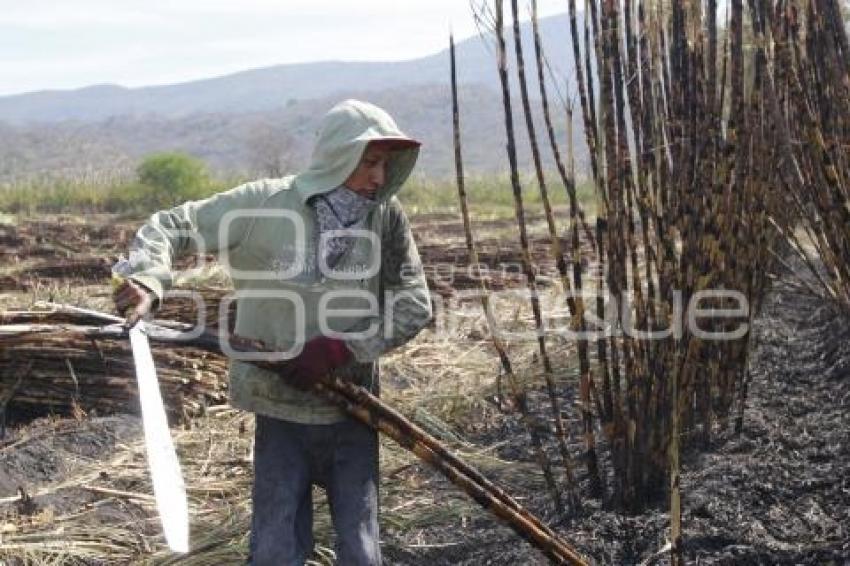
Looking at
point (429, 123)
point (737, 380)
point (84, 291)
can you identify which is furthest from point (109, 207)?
point (429, 123)

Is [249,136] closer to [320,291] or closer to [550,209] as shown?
[550,209]

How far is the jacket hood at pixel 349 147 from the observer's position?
2.45 meters

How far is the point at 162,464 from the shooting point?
77.9 inches

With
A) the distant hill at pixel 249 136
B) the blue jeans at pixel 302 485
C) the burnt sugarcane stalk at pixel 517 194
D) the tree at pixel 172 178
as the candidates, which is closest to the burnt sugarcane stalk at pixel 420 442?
the blue jeans at pixel 302 485

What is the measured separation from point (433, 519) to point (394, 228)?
126 centimetres

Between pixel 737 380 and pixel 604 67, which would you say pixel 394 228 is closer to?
pixel 604 67

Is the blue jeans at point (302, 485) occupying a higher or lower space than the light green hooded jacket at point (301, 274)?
lower

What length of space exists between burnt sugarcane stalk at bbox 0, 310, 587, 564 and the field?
52 centimetres

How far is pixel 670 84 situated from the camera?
3246 millimetres

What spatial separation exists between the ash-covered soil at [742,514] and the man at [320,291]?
25.6 inches

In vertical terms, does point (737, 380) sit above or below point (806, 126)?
below

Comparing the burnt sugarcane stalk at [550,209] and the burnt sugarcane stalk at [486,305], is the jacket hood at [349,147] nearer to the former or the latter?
the burnt sugarcane stalk at [486,305]

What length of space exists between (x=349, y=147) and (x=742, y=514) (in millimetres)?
1539

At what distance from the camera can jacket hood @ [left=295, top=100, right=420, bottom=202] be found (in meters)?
2.45
